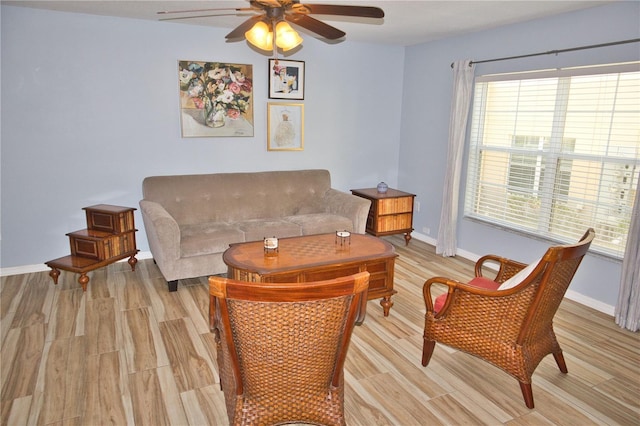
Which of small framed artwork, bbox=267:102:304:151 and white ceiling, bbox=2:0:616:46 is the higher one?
white ceiling, bbox=2:0:616:46

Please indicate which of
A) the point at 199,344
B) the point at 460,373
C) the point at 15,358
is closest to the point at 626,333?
the point at 460,373

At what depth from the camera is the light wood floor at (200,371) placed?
2207 millimetres

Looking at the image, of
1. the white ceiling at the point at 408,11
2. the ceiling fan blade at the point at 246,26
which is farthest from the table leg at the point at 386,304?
the white ceiling at the point at 408,11

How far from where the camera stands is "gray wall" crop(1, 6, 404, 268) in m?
3.80

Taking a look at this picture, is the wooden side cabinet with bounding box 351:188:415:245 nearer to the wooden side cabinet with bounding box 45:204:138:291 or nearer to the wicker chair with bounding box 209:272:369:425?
the wooden side cabinet with bounding box 45:204:138:291

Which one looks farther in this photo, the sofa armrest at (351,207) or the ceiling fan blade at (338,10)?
the sofa armrest at (351,207)

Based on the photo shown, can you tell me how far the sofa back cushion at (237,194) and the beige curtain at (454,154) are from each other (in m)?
1.35

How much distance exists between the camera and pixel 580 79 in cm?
355

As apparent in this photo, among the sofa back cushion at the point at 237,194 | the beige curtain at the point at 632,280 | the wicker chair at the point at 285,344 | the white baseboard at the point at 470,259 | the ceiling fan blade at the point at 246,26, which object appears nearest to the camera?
the wicker chair at the point at 285,344

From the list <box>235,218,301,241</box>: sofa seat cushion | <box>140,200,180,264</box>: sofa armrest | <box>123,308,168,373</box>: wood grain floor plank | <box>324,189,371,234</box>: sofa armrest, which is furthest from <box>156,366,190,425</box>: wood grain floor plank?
<box>324,189,371,234</box>: sofa armrest

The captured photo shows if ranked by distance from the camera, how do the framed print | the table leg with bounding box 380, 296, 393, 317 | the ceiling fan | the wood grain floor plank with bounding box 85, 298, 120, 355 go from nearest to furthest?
the ceiling fan < the wood grain floor plank with bounding box 85, 298, 120, 355 < the table leg with bounding box 380, 296, 393, 317 < the framed print

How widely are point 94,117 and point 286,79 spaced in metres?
1.97

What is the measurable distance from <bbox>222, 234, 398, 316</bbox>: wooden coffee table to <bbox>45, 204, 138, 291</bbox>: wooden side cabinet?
52.8 inches

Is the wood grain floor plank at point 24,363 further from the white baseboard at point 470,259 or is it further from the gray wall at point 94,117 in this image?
the gray wall at point 94,117
